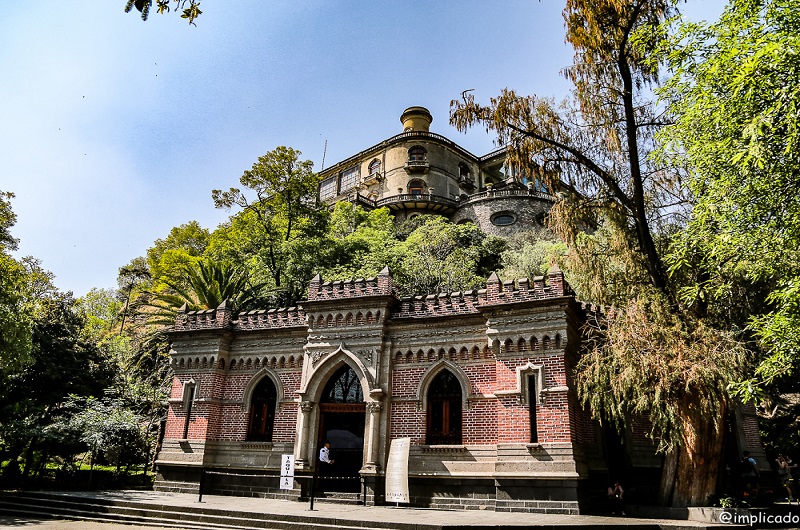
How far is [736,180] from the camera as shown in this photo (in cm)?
1123

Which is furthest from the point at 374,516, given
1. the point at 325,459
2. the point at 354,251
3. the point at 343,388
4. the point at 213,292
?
the point at 354,251

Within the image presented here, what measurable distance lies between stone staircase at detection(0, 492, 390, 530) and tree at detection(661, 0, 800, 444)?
9074mm

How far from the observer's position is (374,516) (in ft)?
38.5

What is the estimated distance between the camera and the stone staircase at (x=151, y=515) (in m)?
11.4

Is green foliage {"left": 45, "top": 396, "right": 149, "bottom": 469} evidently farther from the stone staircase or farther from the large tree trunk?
the large tree trunk

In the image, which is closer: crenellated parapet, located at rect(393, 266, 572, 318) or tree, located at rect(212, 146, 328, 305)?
crenellated parapet, located at rect(393, 266, 572, 318)

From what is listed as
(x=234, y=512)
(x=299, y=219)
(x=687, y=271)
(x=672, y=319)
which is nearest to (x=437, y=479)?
(x=234, y=512)

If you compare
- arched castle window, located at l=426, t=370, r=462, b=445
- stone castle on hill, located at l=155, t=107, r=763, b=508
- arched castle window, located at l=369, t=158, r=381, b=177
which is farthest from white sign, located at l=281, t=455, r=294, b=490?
arched castle window, located at l=369, t=158, r=381, b=177

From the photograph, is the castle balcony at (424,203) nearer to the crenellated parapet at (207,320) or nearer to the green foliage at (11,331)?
the crenellated parapet at (207,320)

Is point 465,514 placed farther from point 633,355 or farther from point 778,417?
point 778,417

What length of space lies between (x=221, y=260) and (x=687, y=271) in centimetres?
2454

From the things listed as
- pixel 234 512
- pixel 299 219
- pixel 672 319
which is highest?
pixel 299 219

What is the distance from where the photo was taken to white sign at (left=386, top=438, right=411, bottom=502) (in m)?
14.0

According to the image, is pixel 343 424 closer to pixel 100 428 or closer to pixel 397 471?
pixel 397 471
